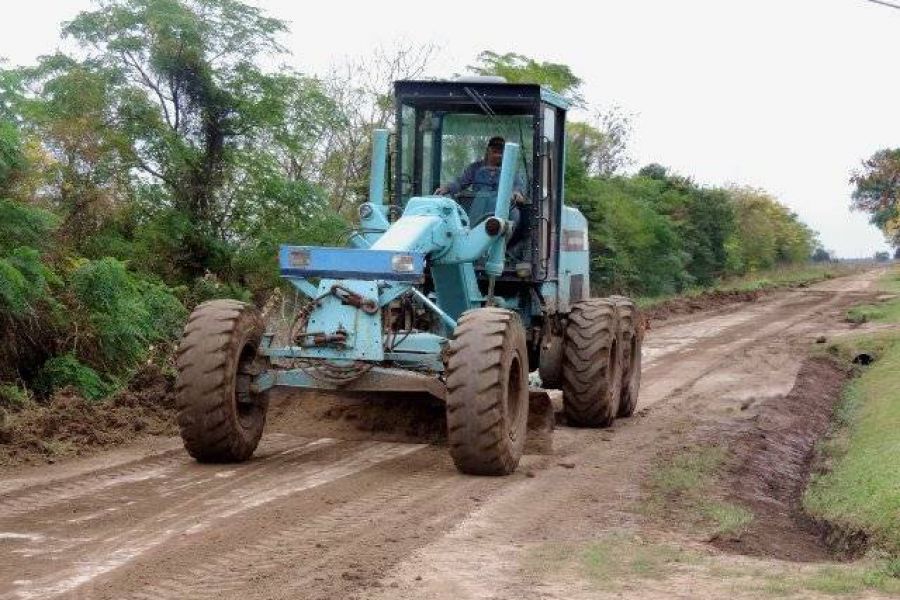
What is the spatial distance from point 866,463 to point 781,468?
A: 117 cm

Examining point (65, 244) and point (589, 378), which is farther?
point (65, 244)

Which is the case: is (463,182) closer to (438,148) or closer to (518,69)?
(438,148)

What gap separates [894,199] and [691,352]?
5801 cm

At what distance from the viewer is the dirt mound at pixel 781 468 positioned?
895 cm

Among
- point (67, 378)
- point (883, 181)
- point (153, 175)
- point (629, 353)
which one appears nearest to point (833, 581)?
point (629, 353)

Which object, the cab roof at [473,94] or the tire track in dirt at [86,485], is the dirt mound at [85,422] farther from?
the cab roof at [473,94]

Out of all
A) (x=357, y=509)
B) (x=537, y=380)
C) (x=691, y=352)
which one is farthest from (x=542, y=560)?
(x=691, y=352)

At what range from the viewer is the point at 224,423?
409 inches

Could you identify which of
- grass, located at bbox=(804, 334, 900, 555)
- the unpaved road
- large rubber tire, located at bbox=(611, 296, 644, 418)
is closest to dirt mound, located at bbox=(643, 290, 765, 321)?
grass, located at bbox=(804, 334, 900, 555)

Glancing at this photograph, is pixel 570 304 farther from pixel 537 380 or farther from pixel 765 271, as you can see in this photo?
pixel 765 271

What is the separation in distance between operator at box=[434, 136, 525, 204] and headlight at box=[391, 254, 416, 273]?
274cm

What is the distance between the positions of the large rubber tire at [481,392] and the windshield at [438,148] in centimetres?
322

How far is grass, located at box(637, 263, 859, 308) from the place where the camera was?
132ft

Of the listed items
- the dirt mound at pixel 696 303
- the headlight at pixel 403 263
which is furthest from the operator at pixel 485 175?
the dirt mound at pixel 696 303
